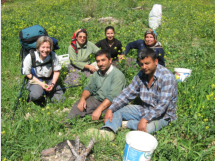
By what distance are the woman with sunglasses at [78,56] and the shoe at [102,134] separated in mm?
1942

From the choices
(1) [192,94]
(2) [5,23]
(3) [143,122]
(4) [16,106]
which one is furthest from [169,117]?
(2) [5,23]

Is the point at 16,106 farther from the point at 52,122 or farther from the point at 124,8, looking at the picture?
the point at 124,8

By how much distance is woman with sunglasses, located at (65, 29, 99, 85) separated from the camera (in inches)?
181

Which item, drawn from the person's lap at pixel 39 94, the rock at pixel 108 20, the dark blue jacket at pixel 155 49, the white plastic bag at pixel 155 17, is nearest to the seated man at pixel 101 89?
the person's lap at pixel 39 94

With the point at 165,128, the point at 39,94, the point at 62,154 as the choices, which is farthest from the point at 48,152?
the point at 165,128

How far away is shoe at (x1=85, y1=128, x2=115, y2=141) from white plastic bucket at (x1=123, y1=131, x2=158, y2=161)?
0.48m

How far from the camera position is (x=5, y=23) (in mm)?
9727

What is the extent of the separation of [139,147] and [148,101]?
98 cm

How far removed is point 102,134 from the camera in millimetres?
2787

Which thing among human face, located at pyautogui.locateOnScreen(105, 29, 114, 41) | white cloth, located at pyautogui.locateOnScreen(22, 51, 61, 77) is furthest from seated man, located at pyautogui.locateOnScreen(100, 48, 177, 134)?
human face, located at pyautogui.locateOnScreen(105, 29, 114, 41)

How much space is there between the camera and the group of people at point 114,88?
8.87 feet

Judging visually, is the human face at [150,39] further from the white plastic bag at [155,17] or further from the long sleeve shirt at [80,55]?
the white plastic bag at [155,17]

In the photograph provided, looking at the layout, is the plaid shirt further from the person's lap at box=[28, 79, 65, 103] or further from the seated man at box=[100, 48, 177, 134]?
the person's lap at box=[28, 79, 65, 103]

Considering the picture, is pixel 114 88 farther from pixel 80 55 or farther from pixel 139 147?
pixel 80 55
